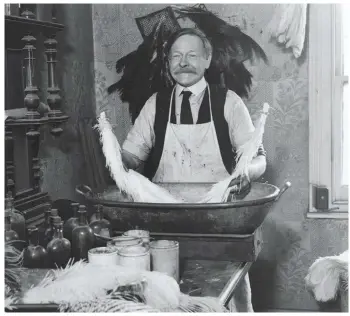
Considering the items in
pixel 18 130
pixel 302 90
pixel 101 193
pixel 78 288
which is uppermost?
pixel 302 90

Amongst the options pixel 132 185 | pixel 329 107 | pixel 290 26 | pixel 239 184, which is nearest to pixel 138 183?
pixel 132 185

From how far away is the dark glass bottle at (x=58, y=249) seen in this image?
1454 millimetres

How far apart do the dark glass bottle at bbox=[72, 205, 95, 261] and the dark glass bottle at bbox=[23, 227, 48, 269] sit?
0.37 feet

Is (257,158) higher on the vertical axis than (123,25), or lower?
lower

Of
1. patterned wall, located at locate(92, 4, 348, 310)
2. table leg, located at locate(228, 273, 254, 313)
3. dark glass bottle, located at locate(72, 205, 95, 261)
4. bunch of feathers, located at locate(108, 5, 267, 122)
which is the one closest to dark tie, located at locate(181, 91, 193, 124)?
bunch of feathers, located at locate(108, 5, 267, 122)

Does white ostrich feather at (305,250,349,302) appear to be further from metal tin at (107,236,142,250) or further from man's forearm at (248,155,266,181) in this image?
metal tin at (107,236,142,250)

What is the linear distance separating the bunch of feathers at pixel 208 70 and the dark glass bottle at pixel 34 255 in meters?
1.54

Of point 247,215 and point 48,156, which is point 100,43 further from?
point 247,215

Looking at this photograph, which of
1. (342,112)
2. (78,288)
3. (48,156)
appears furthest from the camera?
(342,112)

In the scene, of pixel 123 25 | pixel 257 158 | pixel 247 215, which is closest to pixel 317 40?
pixel 257 158

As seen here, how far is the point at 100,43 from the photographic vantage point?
289 cm

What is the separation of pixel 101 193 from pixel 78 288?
886 millimetres

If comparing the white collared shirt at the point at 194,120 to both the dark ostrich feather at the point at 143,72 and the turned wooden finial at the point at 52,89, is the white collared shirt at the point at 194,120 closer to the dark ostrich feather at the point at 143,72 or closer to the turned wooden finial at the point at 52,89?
the dark ostrich feather at the point at 143,72

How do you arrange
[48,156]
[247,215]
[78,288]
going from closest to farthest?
[78,288]
[247,215]
[48,156]
